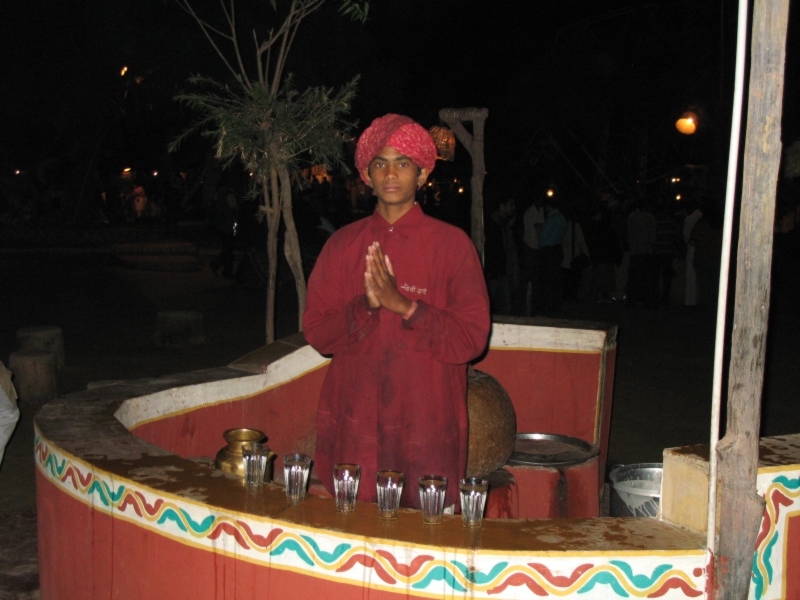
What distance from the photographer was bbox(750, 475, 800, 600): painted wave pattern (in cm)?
223

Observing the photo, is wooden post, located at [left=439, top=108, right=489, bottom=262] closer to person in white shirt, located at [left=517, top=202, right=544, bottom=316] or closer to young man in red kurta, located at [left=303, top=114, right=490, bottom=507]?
young man in red kurta, located at [left=303, top=114, right=490, bottom=507]

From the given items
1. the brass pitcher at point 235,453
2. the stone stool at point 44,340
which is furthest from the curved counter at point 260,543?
the stone stool at point 44,340

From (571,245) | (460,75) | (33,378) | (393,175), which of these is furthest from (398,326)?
(460,75)

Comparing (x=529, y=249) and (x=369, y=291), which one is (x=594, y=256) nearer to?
(x=529, y=249)

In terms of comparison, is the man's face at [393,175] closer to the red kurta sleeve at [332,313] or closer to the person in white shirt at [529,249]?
the red kurta sleeve at [332,313]

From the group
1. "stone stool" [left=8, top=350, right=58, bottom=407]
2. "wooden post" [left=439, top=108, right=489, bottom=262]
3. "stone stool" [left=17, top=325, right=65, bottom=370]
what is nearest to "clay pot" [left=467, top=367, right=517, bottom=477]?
"wooden post" [left=439, top=108, right=489, bottom=262]

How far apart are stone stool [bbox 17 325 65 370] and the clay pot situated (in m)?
5.50

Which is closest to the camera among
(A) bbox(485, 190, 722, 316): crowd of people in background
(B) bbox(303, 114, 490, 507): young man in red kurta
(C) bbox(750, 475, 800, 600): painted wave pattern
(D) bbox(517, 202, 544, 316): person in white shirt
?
(C) bbox(750, 475, 800, 600): painted wave pattern

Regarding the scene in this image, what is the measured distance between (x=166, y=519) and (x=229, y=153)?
9.73 feet

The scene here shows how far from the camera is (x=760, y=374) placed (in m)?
2.04

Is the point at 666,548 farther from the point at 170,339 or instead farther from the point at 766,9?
the point at 170,339

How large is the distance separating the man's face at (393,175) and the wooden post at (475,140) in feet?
6.15

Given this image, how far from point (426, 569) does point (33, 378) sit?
6074 millimetres

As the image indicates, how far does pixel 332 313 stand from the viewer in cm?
276
